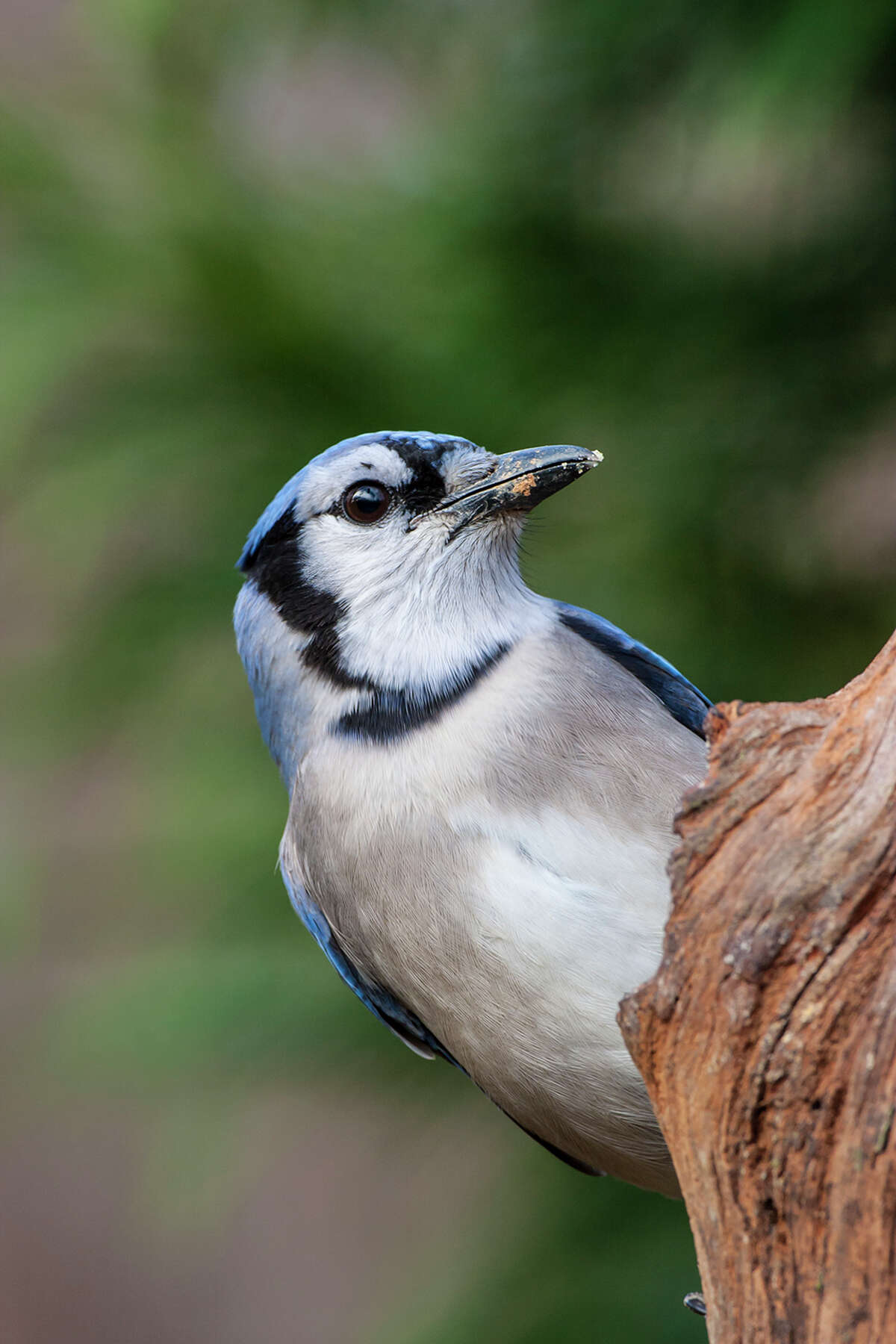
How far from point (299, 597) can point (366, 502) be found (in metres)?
0.15

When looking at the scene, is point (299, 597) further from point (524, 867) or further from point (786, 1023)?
point (786, 1023)

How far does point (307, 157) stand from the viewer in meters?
2.87

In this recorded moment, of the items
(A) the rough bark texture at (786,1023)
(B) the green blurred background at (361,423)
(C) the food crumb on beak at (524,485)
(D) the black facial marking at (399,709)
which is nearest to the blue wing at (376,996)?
(D) the black facial marking at (399,709)

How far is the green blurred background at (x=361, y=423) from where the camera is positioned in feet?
8.63

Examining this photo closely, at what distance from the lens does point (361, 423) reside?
9.37 feet

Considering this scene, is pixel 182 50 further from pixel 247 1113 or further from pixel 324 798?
pixel 247 1113

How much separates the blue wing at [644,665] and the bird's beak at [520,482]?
0.18m

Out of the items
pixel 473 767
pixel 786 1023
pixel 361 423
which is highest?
pixel 361 423

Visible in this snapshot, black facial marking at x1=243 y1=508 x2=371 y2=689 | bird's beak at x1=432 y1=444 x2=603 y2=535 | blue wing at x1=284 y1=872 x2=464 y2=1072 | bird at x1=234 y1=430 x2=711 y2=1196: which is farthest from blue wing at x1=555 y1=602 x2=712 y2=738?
blue wing at x1=284 y1=872 x2=464 y2=1072

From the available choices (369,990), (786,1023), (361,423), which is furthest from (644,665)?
(361,423)

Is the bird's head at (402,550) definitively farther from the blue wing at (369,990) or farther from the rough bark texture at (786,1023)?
the rough bark texture at (786,1023)

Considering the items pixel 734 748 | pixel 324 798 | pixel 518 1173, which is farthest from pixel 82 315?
pixel 734 748

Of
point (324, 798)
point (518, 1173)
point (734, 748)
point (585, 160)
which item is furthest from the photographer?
point (518, 1173)

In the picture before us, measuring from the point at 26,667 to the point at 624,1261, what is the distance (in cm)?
183
